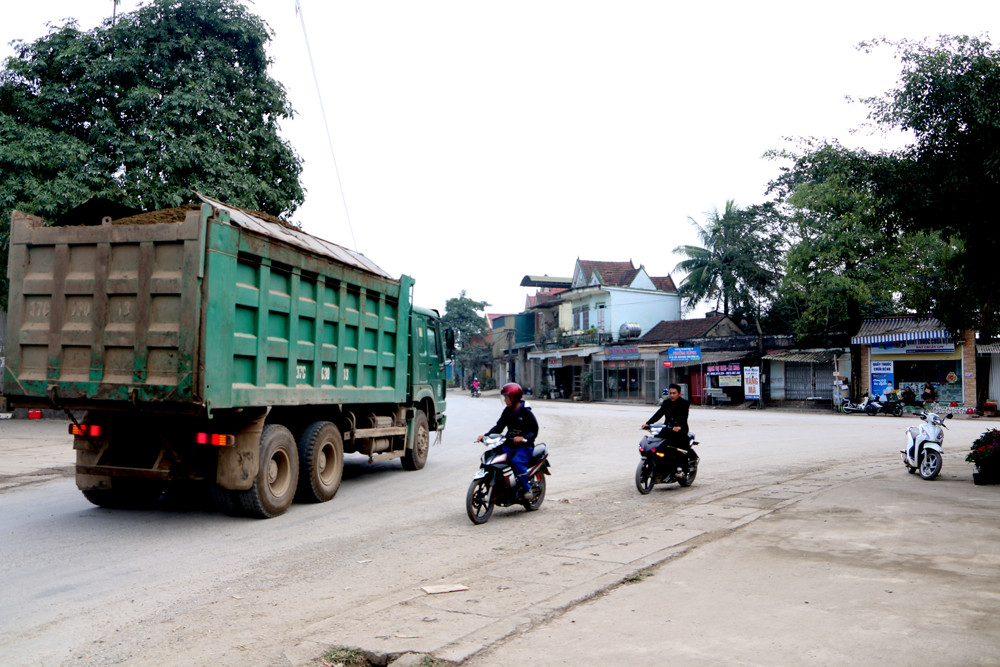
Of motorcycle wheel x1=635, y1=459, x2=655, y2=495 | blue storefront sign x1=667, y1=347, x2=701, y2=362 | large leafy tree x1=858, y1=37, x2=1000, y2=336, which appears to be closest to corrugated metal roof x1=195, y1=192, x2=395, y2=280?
motorcycle wheel x1=635, y1=459, x2=655, y2=495

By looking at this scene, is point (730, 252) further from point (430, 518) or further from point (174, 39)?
point (430, 518)

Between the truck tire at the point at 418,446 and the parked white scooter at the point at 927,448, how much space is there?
7647 millimetres

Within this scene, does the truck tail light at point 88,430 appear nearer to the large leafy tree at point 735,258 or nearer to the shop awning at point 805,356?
the shop awning at point 805,356

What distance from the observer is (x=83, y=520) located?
26.2 ft

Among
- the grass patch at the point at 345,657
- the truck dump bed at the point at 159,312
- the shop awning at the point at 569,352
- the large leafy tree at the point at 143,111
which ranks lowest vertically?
the grass patch at the point at 345,657

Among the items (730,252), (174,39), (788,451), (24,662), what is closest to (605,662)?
(24,662)

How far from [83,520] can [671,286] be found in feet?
159

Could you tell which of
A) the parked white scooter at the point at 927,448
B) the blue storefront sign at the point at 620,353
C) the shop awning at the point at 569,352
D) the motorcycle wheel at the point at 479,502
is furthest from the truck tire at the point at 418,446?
the shop awning at the point at 569,352

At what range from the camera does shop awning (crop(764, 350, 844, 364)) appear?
3422 centimetres

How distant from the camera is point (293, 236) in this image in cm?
928

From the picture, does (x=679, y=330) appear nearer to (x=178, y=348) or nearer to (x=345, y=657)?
(x=178, y=348)

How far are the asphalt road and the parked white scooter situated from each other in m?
0.34

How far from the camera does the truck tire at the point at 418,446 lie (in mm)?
12367

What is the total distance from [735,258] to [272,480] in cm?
3818
